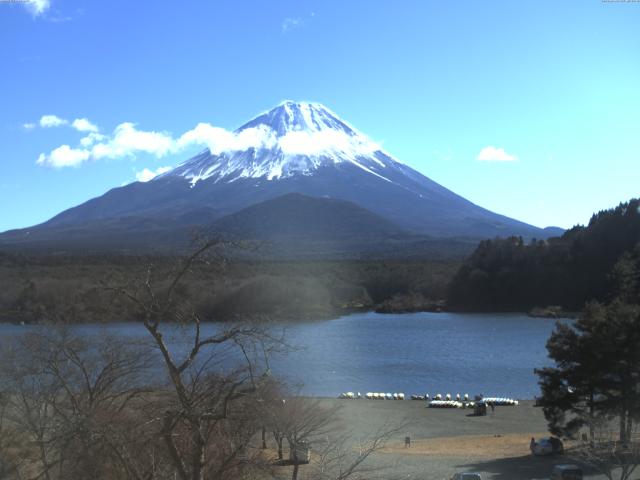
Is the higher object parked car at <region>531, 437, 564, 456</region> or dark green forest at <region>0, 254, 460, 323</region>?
dark green forest at <region>0, 254, 460, 323</region>

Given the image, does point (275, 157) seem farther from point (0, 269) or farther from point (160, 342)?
point (160, 342)

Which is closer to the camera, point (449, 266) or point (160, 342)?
point (160, 342)

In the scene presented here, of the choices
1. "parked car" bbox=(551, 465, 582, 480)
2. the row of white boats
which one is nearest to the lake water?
the row of white boats

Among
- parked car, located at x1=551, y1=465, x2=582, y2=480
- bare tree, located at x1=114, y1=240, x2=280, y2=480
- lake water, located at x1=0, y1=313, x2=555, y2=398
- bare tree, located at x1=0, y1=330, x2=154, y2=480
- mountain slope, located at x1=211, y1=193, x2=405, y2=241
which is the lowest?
lake water, located at x1=0, y1=313, x2=555, y2=398

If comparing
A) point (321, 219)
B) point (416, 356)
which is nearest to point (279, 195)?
point (321, 219)

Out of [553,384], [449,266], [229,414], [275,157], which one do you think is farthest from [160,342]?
[275,157]

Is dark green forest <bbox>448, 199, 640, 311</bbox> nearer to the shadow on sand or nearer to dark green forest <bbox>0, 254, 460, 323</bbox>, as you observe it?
dark green forest <bbox>0, 254, 460, 323</bbox>

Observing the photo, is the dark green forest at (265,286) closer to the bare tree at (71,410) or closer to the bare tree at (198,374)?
the bare tree at (71,410)
